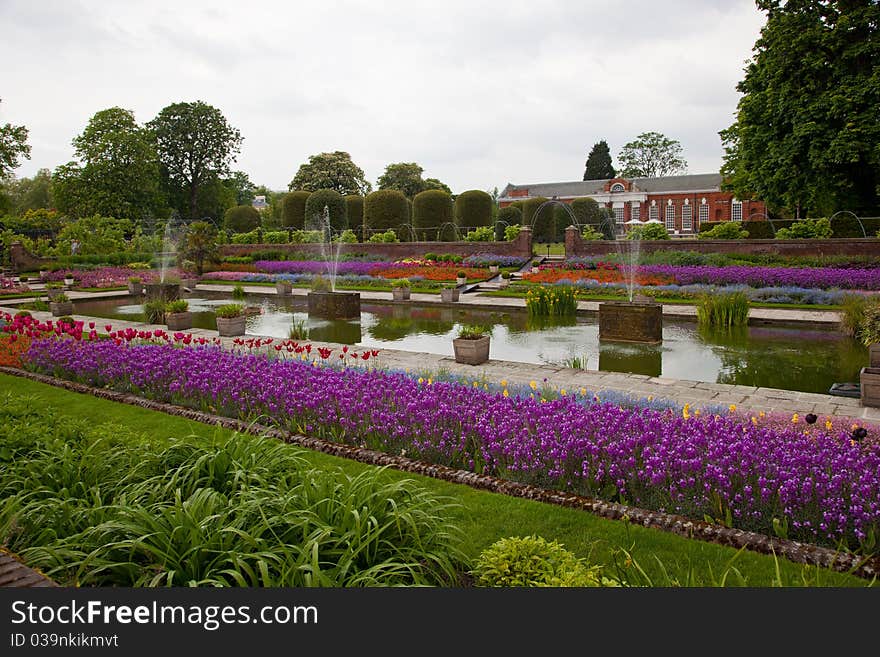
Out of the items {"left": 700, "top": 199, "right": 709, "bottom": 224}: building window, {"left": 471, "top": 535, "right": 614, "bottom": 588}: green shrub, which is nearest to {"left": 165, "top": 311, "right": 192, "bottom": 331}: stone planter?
{"left": 471, "top": 535, "right": 614, "bottom": 588}: green shrub

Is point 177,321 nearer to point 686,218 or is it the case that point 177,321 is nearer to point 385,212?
point 385,212

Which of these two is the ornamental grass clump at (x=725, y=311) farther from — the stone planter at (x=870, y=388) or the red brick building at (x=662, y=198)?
the red brick building at (x=662, y=198)

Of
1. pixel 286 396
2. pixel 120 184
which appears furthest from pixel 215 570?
pixel 120 184

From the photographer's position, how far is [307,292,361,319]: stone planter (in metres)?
15.4

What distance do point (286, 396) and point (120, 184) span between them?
1793 inches

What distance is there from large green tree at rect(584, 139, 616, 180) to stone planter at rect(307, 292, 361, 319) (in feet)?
196

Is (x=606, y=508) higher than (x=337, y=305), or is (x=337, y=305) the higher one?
(x=337, y=305)

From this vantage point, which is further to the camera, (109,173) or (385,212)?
(109,173)

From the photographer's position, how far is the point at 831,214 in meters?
23.4

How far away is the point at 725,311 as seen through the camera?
12.9 meters

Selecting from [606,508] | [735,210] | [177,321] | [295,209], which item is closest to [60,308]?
[177,321]

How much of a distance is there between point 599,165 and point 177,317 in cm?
6378

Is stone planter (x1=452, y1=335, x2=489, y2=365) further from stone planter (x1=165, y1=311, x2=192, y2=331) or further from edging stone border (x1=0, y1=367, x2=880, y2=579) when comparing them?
stone planter (x1=165, y1=311, x2=192, y2=331)

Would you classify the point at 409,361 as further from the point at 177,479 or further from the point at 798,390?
the point at 177,479
